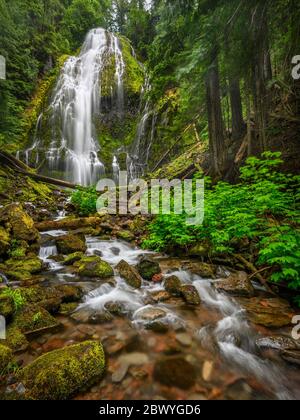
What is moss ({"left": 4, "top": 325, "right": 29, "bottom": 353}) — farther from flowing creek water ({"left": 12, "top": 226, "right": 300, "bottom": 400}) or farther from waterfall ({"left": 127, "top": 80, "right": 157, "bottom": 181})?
waterfall ({"left": 127, "top": 80, "right": 157, "bottom": 181})

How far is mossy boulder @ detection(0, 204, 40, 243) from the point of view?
18.4ft

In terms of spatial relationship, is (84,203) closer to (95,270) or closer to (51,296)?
(95,270)

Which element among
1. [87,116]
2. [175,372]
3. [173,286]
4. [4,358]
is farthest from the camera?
[87,116]

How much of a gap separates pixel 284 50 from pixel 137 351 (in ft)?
22.3

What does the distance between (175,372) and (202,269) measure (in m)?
2.28

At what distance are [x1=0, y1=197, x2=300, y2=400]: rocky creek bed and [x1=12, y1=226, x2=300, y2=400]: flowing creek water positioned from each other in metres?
0.01

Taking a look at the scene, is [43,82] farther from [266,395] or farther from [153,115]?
[266,395]

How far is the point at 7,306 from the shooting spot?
285 cm

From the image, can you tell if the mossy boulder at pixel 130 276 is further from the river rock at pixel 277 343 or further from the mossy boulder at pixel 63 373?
the river rock at pixel 277 343

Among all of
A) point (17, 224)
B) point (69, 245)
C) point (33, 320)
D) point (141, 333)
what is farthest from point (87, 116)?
point (141, 333)

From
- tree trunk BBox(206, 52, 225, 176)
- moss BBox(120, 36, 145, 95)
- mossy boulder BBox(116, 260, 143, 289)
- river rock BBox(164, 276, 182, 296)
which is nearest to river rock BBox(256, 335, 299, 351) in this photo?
river rock BBox(164, 276, 182, 296)

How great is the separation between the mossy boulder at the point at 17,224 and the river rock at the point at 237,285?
4.32 meters

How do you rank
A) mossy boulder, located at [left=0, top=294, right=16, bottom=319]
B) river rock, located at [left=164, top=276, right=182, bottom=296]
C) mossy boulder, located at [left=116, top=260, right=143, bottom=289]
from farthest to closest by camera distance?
mossy boulder, located at [left=116, top=260, right=143, bottom=289], river rock, located at [left=164, top=276, right=182, bottom=296], mossy boulder, located at [left=0, top=294, right=16, bottom=319]

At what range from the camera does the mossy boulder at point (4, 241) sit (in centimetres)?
479
